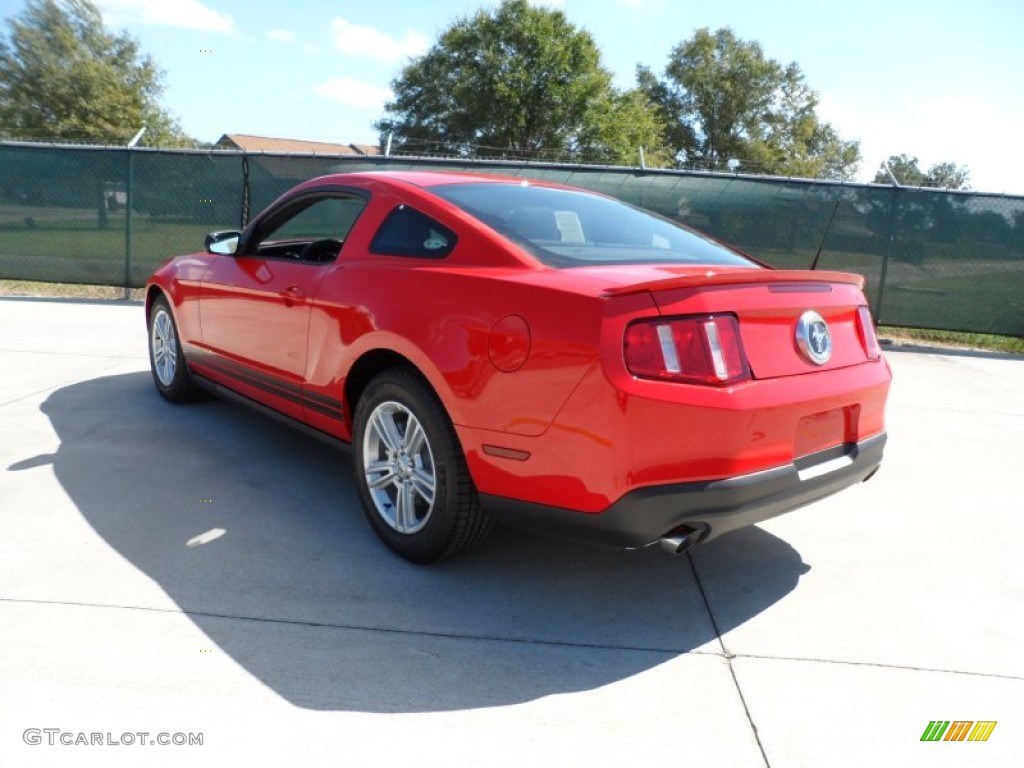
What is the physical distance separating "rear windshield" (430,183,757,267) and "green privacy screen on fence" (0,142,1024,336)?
6296 millimetres

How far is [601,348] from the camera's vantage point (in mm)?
2355

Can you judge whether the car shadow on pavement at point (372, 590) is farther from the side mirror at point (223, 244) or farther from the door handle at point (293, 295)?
the side mirror at point (223, 244)

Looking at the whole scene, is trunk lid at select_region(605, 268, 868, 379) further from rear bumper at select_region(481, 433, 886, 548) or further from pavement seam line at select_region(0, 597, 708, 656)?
pavement seam line at select_region(0, 597, 708, 656)

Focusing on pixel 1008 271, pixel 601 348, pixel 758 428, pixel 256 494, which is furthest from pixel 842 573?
pixel 1008 271

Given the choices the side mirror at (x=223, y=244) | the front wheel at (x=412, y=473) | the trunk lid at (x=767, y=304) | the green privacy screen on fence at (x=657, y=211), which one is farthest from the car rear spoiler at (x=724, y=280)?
the green privacy screen on fence at (x=657, y=211)

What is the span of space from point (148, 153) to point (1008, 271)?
35.2 feet

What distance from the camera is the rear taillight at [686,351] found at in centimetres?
237

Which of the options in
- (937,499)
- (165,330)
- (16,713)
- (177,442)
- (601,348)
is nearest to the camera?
(16,713)

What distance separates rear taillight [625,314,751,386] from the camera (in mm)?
2369

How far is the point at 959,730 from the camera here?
7.34ft

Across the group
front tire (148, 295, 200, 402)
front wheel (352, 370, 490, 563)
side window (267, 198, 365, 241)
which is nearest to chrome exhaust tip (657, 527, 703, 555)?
front wheel (352, 370, 490, 563)

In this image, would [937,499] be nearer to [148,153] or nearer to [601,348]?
[601,348]

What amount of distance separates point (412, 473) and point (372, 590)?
457mm

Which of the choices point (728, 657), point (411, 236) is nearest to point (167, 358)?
point (411, 236)
